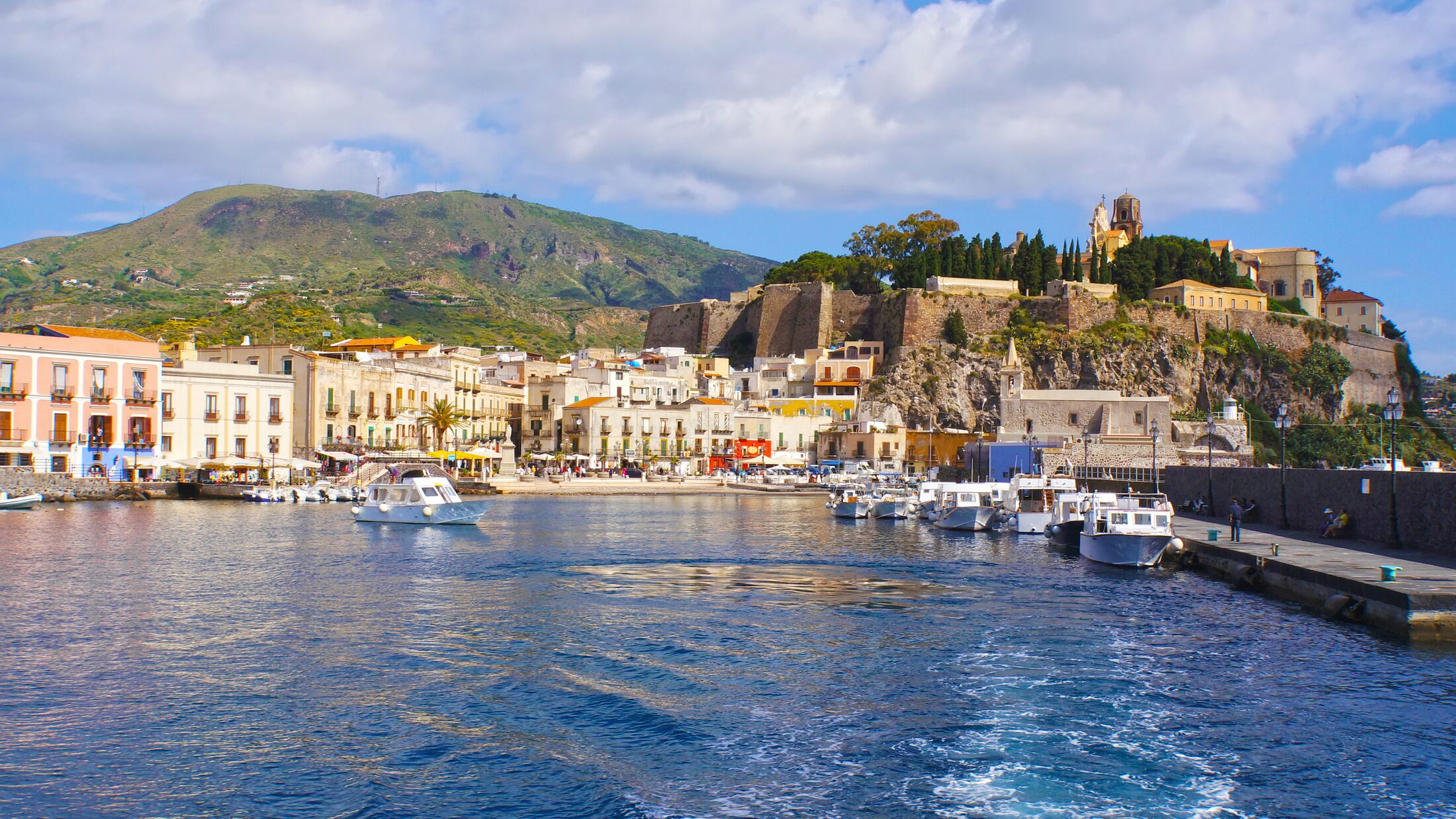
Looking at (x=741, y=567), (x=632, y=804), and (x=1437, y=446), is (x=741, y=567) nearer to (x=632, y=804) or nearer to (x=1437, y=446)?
(x=632, y=804)

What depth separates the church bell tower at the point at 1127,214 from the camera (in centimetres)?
11275

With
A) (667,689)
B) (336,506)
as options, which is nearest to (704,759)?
(667,689)

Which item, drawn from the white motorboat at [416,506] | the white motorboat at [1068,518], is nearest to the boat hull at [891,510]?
the white motorboat at [1068,518]

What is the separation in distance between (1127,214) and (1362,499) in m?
93.5

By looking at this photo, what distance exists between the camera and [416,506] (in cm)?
3850

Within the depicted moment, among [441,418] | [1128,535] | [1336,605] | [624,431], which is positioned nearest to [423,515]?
[441,418]

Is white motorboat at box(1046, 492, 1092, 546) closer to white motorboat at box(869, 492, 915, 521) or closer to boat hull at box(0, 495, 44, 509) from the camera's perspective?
white motorboat at box(869, 492, 915, 521)

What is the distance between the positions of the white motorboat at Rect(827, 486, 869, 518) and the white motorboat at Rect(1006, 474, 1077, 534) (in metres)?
6.38

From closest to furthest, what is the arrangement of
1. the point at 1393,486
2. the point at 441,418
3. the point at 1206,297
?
the point at 1393,486 < the point at 441,418 < the point at 1206,297

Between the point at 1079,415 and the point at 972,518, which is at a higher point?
the point at 1079,415

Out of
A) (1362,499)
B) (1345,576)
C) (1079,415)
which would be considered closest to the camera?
(1345,576)

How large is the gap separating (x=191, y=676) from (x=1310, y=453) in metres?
78.2

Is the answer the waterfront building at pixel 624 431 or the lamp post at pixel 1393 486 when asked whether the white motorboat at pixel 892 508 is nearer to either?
the lamp post at pixel 1393 486

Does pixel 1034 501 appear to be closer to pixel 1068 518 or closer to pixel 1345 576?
pixel 1068 518
